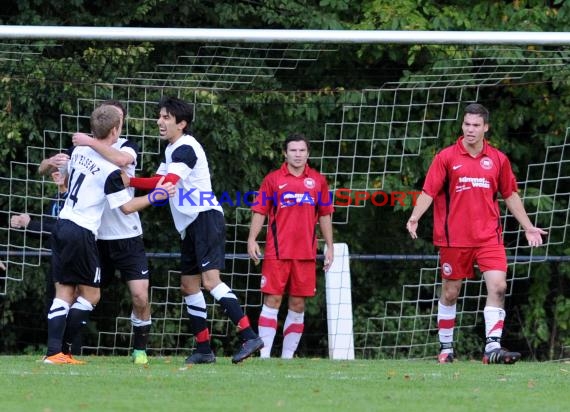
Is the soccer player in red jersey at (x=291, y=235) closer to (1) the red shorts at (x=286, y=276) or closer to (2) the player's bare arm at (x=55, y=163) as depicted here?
(1) the red shorts at (x=286, y=276)

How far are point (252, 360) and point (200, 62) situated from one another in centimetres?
437

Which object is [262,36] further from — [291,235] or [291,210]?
[291,235]

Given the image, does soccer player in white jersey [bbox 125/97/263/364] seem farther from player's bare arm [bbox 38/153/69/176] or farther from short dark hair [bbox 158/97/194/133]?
player's bare arm [bbox 38/153/69/176]

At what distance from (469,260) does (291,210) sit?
171 centimetres

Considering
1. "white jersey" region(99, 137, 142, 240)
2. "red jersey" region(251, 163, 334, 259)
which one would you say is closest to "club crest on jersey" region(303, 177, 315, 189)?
"red jersey" region(251, 163, 334, 259)

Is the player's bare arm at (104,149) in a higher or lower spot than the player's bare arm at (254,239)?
higher

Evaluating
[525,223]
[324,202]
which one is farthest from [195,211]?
[525,223]

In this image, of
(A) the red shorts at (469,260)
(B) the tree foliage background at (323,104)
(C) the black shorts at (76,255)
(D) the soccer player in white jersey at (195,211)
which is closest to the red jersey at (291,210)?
(A) the red shorts at (469,260)

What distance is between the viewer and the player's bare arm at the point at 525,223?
9.98 meters

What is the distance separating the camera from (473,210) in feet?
32.9

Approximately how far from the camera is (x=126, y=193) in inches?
350

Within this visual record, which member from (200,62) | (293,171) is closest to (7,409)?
(293,171)

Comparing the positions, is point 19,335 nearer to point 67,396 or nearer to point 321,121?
point 321,121

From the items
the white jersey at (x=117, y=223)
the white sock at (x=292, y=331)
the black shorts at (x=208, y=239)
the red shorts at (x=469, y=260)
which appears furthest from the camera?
the white sock at (x=292, y=331)
